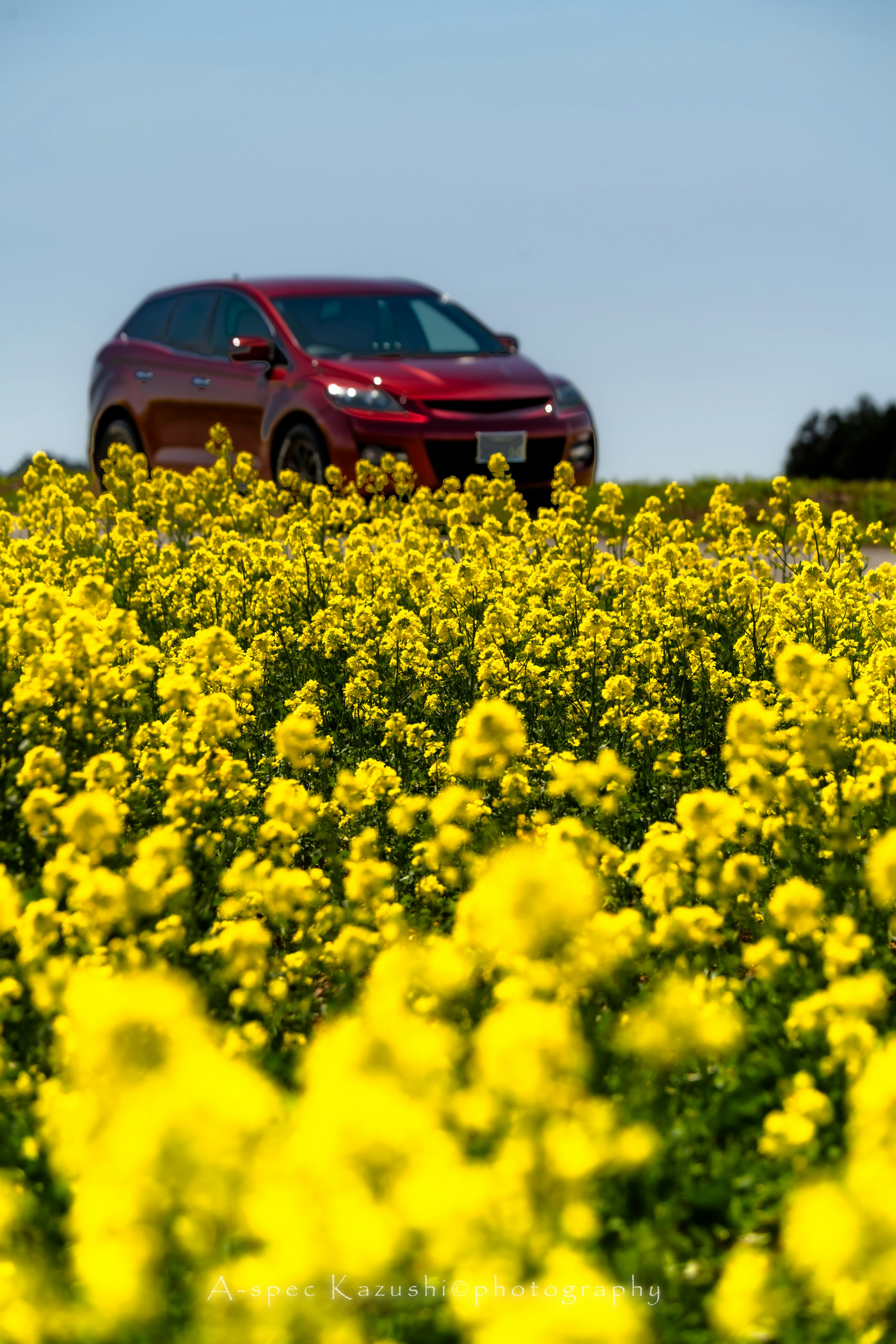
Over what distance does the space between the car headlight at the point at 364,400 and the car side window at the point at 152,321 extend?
2.94 meters

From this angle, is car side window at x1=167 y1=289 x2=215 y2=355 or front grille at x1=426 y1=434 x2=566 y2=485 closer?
front grille at x1=426 y1=434 x2=566 y2=485

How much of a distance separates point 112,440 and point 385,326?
3240 millimetres

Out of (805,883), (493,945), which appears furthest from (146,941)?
(805,883)

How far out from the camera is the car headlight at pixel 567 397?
34.5 feet

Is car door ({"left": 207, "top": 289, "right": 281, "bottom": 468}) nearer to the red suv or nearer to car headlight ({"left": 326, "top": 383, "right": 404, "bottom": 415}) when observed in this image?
the red suv

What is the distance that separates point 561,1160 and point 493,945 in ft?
2.02

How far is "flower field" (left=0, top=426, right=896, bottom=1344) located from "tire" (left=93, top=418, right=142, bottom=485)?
5.56 meters

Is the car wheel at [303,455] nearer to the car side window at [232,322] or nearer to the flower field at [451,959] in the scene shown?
the car side window at [232,322]

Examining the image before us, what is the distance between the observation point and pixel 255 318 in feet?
36.0

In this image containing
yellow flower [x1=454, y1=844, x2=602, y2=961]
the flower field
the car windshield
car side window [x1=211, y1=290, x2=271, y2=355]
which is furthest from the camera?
car side window [x1=211, y1=290, x2=271, y2=355]

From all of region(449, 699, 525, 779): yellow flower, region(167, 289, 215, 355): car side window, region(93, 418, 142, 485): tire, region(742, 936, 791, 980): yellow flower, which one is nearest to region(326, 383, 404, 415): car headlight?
region(167, 289, 215, 355): car side window

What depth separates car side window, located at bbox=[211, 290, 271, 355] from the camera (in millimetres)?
10984

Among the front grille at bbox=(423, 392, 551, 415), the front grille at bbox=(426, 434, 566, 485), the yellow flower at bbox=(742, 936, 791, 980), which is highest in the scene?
the front grille at bbox=(423, 392, 551, 415)

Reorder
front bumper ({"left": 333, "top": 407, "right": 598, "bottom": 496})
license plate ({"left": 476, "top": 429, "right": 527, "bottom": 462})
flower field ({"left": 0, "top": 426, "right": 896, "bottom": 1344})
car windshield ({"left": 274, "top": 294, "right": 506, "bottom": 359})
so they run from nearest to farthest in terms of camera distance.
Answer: flower field ({"left": 0, "top": 426, "right": 896, "bottom": 1344}) → front bumper ({"left": 333, "top": 407, "right": 598, "bottom": 496}) → license plate ({"left": 476, "top": 429, "right": 527, "bottom": 462}) → car windshield ({"left": 274, "top": 294, "right": 506, "bottom": 359})
